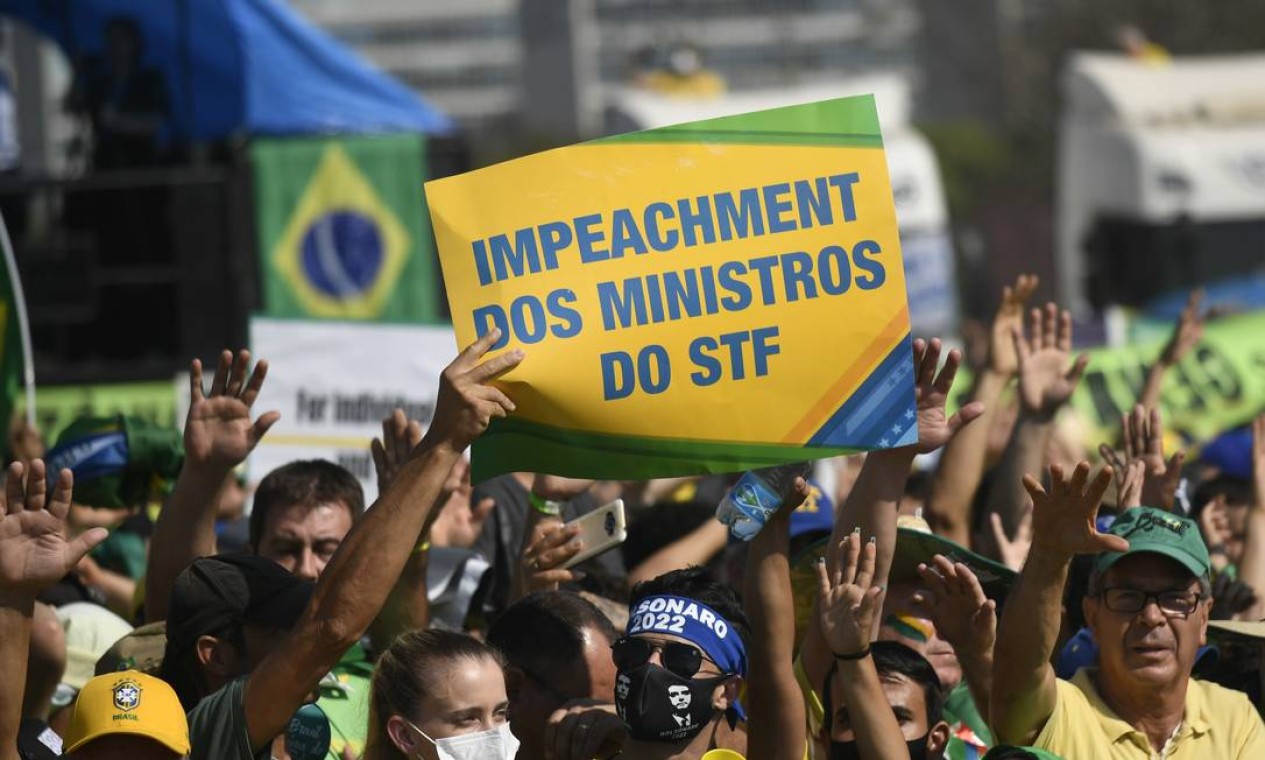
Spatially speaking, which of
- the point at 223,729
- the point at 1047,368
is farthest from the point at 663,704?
the point at 1047,368

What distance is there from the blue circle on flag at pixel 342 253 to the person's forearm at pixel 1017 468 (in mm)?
5029

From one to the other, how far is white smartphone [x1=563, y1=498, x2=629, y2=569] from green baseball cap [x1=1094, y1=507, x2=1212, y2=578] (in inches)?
42.8

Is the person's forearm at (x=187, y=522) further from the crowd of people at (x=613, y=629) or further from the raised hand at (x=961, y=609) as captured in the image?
the raised hand at (x=961, y=609)

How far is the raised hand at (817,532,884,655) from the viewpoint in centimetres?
436

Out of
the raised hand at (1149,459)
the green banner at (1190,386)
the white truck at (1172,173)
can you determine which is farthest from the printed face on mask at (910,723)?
the white truck at (1172,173)

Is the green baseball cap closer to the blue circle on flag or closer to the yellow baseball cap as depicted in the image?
the yellow baseball cap

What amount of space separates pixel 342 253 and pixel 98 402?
1.60 metres

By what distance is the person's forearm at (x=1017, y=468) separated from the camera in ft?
20.0

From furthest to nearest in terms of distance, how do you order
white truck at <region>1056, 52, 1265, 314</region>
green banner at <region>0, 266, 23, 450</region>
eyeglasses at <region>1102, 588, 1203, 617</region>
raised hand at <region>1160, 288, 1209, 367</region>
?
1. white truck at <region>1056, 52, 1265, 314</region>
2. raised hand at <region>1160, 288, 1209, 367</region>
3. green banner at <region>0, 266, 23, 450</region>
4. eyeglasses at <region>1102, 588, 1203, 617</region>

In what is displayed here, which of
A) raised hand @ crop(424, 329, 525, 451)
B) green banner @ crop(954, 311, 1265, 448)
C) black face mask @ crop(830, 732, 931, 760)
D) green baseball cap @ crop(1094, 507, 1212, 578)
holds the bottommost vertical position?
green banner @ crop(954, 311, 1265, 448)

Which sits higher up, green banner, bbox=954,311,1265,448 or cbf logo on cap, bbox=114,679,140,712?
cbf logo on cap, bbox=114,679,140,712

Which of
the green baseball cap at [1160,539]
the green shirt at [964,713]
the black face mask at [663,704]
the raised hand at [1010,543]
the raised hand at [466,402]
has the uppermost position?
the raised hand at [466,402]

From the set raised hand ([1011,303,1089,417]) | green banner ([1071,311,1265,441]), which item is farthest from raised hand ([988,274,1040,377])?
green banner ([1071,311,1265,441])

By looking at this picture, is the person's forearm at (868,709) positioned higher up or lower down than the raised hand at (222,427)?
lower down
